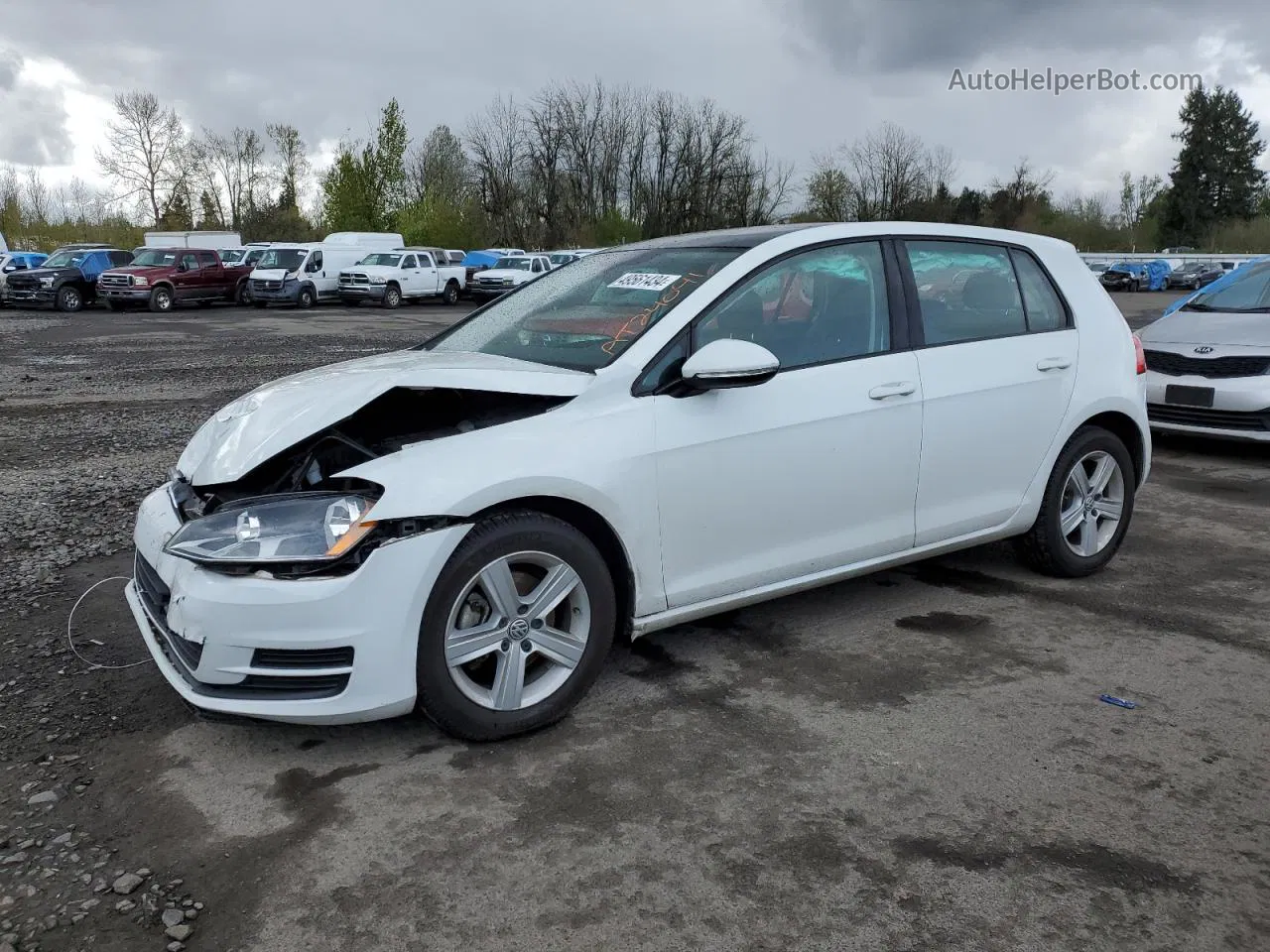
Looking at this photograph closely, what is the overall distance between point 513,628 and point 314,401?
3.27 feet

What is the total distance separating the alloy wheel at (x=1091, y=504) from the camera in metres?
5.04

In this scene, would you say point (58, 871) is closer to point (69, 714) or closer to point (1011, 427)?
point (69, 714)

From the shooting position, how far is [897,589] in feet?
16.3

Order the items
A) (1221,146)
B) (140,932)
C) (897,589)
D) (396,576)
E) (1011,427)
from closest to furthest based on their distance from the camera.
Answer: (140,932) < (396,576) < (1011,427) < (897,589) < (1221,146)

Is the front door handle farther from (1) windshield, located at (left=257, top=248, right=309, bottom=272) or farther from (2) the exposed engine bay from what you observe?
(1) windshield, located at (left=257, top=248, right=309, bottom=272)

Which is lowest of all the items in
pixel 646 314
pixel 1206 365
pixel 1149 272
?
pixel 1149 272

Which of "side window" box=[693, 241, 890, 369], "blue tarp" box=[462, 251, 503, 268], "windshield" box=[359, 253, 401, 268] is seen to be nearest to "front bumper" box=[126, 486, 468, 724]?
"side window" box=[693, 241, 890, 369]

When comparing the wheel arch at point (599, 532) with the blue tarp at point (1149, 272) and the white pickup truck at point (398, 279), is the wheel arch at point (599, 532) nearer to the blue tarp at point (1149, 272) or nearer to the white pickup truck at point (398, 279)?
the white pickup truck at point (398, 279)

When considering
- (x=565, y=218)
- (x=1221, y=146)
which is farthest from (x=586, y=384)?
(x=1221, y=146)

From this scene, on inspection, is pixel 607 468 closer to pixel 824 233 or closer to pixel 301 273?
pixel 824 233

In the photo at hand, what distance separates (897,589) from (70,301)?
99.9 feet

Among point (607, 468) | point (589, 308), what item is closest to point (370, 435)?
point (607, 468)

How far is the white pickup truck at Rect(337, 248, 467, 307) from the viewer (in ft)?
111

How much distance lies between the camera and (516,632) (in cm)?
336
